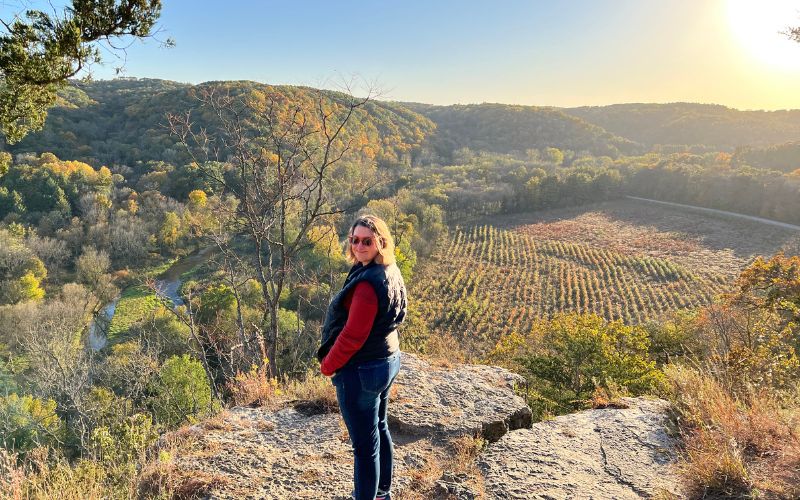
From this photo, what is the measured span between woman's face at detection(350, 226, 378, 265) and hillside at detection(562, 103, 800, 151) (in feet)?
433

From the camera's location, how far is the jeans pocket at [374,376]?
86.4 inches

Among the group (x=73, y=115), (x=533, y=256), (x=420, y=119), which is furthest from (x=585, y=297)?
(x=420, y=119)

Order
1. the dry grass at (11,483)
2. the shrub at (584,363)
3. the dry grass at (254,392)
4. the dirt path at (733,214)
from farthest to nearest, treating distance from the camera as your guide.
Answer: the dirt path at (733,214) → the shrub at (584,363) → the dry grass at (254,392) → the dry grass at (11,483)

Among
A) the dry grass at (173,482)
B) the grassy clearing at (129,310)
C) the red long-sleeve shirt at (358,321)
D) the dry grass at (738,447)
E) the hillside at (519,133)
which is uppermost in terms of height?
the hillside at (519,133)

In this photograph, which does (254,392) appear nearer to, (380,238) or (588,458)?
(380,238)

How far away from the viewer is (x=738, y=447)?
2.61m

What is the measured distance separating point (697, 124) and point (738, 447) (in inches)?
6343

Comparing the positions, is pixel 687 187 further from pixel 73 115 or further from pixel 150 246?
pixel 73 115

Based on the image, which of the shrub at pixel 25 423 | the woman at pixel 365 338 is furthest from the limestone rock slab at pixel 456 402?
the shrub at pixel 25 423

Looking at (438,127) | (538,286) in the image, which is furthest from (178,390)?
(438,127)

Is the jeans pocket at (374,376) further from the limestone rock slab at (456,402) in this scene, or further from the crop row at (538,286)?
the crop row at (538,286)

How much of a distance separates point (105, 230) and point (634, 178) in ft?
244

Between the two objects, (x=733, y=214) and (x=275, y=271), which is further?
(x=733, y=214)

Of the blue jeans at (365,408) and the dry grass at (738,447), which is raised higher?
the blue jeans at (365,408)
